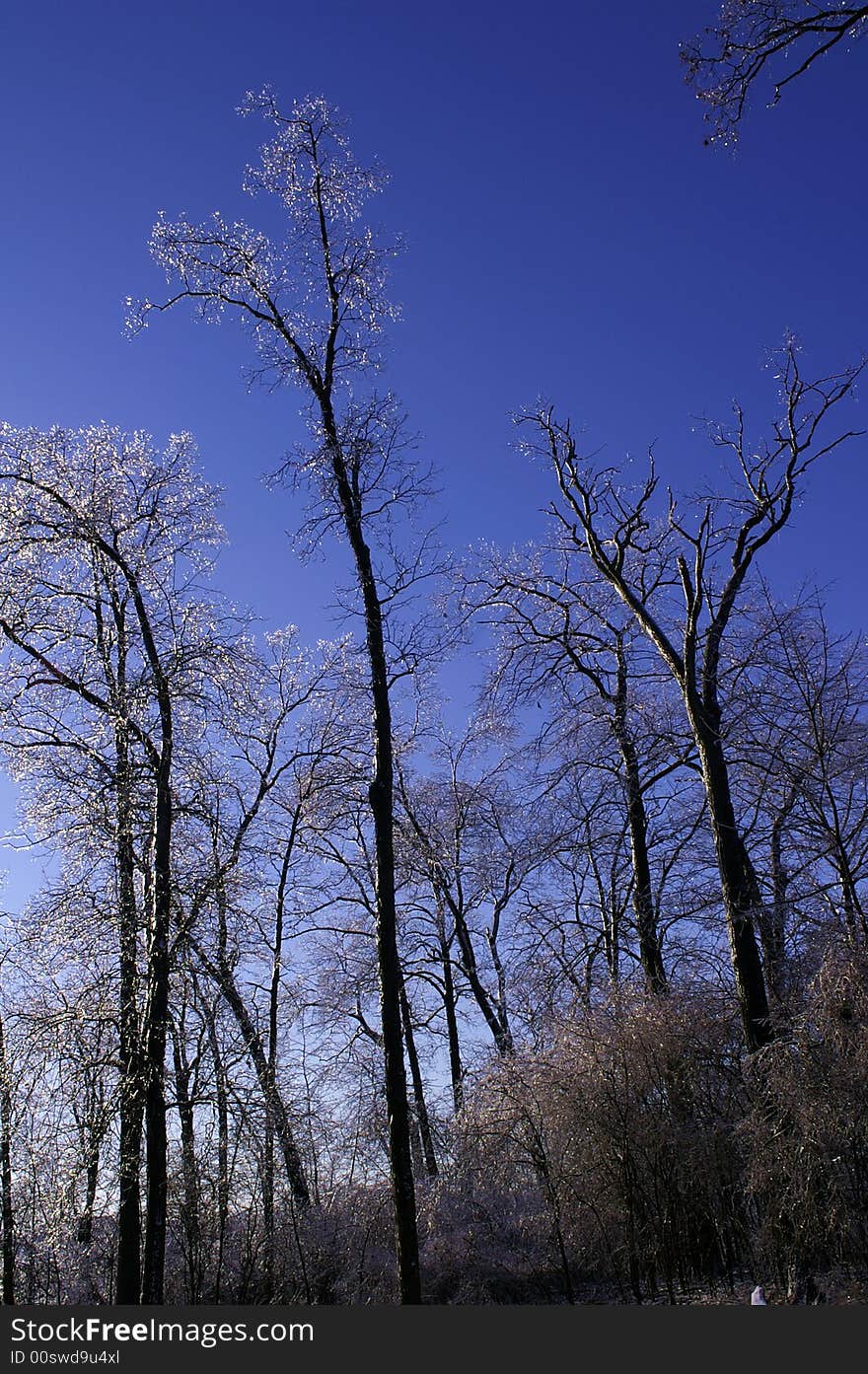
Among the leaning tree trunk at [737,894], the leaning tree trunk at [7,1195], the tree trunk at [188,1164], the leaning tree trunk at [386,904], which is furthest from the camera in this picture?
the leaning tree trunk at [7,1195]

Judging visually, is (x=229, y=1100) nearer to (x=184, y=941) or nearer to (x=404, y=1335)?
(x=184, y=941)

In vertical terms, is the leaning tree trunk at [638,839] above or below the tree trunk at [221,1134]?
above

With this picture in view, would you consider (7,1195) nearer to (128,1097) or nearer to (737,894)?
(128,1097)

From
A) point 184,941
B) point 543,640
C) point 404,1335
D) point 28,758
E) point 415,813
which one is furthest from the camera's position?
point 415,813

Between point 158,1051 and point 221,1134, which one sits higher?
point 158,1051

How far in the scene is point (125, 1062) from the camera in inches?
476

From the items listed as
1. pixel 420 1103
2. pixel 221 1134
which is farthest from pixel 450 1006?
pixel 221 1134

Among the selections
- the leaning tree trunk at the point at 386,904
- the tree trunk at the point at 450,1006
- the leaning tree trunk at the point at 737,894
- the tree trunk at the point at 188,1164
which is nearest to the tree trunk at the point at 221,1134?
the tree trunk at the point at 188,1164

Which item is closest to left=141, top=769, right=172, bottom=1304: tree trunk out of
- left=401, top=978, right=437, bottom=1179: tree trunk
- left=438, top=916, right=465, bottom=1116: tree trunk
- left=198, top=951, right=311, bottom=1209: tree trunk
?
left=198, top=951, right=311, bottom=1209: tree trunk

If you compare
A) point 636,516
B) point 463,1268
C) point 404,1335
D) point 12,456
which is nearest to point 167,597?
point 12,456

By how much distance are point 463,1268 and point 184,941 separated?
22.2ft

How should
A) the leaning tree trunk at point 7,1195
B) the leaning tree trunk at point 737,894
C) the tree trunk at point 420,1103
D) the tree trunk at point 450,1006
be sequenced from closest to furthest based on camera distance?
the leaning tree trunk at point 737,894, the leaning tree trunk at point 7,1195, the tree trunk at point 420,1103, the tree trunk at point 450,1006

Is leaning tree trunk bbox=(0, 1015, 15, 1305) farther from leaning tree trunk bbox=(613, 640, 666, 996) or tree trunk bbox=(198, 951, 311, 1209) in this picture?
leaning tree trunk bbox=(613, 640, 666, 996)

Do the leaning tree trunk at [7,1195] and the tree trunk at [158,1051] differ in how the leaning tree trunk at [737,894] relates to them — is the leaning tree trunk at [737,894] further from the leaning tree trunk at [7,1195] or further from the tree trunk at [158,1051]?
the leaning tree trunk at [7,1195]
